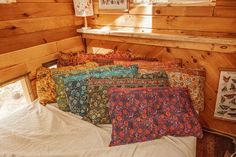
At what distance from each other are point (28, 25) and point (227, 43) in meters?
1.65

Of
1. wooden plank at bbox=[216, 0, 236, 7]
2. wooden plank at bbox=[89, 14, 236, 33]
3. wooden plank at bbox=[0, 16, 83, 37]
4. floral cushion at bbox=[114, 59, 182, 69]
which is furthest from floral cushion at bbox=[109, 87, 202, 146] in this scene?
wooden plank at bbox=[0, 16, 83, 37]

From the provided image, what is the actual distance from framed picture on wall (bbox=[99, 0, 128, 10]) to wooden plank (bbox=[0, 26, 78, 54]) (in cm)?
43

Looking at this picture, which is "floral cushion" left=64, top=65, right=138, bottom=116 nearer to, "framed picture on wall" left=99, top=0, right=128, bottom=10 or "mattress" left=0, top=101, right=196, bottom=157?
"mattress" left=0, top=101, right=196, bottom=157

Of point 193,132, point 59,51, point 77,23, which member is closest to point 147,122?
point 193,132

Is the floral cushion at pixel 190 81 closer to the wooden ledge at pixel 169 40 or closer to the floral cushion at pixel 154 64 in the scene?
the floral cushion at pixel 154 64

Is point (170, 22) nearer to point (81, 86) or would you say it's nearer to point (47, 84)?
point (81, 86)

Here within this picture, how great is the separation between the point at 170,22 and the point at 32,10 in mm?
1227

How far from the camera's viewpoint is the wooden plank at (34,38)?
1550 millimetres

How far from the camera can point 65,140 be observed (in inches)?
48.2

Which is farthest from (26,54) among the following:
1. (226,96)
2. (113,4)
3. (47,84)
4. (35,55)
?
(226,96)

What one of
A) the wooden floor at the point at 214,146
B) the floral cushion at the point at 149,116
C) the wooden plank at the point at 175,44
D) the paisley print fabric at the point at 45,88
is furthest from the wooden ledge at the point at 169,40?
the wooden floor at the point at 214,146

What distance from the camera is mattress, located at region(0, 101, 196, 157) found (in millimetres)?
1098

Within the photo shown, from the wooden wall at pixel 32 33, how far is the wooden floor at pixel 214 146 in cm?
167

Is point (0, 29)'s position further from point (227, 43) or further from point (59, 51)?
point (227, 43)
